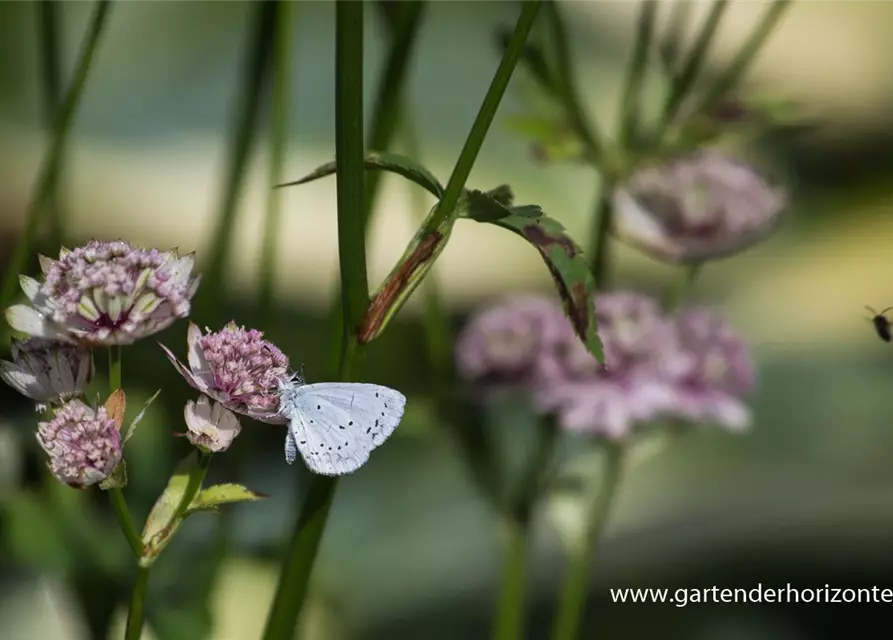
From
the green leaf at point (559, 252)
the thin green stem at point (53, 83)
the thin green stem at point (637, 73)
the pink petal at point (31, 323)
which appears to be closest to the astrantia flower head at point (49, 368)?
the pink petal at point (31, 323)

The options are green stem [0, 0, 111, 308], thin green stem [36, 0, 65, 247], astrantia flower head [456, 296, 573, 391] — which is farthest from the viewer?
astrantia flower head [456, 296, 573, 391]

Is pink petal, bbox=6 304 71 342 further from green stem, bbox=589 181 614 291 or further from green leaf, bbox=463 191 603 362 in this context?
green stem, bbox=589 181 614 291

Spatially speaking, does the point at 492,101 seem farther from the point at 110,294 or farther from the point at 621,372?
the point at 621,372

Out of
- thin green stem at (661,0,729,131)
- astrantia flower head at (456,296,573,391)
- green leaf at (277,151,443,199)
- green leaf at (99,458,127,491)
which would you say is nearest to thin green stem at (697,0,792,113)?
thin green stem at (661,0,729,131)

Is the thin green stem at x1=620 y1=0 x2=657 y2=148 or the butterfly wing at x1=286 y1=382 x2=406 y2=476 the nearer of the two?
the butterfly wing at x1=286 y1=382 x2=406 y2=476

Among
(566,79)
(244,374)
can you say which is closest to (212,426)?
(244,374)

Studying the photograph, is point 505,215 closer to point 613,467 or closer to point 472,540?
point 613,467

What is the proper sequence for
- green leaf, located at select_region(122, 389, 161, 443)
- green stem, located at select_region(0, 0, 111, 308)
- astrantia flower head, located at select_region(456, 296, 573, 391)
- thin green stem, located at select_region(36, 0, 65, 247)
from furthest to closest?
astrantia flower head, located at select_region(456, 296, 573, 391), thin green stem, located at select_region(36, 0, 65, 247), green stem, located at select_region(0, 0, 111, 308), green leaf, located at select_region(122, 389, 161, 443)
